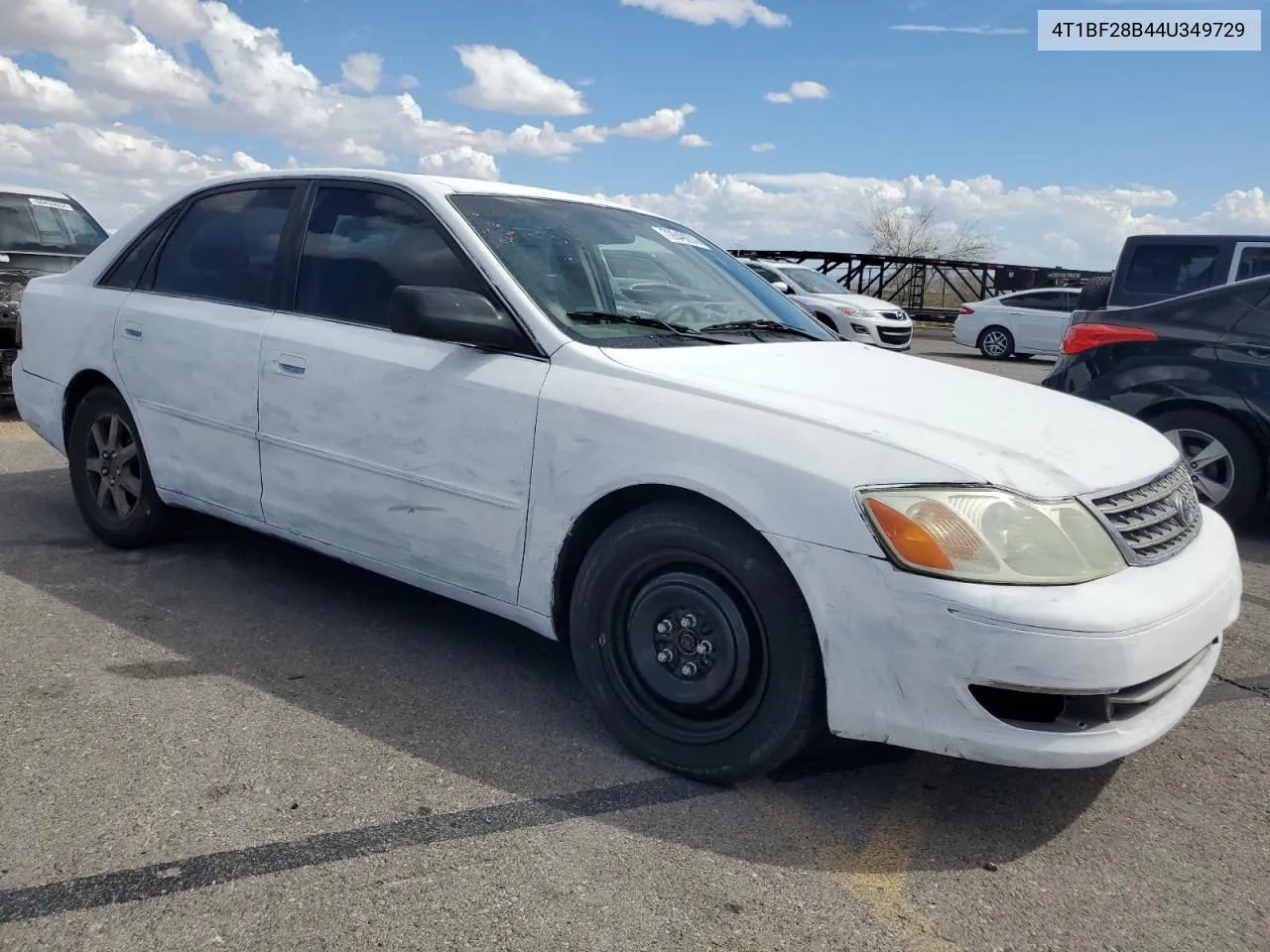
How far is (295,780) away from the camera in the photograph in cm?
287

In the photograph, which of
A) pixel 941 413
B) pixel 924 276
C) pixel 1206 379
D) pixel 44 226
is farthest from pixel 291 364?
pixel 924 276

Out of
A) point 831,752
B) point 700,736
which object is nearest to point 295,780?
point 700,736

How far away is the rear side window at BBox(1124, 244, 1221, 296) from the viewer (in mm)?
8547

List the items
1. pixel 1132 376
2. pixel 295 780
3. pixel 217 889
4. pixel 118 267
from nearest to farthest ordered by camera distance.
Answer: pixel 217 889, pixel 295 780, pixel 118 267, pixel 1132 376

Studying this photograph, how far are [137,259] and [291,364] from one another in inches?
54.1

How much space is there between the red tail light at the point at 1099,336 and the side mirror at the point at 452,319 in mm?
4318

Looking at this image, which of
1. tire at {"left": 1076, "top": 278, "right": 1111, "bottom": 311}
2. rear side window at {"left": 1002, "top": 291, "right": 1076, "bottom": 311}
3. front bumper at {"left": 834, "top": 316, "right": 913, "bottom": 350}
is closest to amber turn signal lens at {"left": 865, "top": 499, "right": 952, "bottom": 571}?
tire at {"left": 1076, "top": 278, "right": 1111, "bottom": 311}

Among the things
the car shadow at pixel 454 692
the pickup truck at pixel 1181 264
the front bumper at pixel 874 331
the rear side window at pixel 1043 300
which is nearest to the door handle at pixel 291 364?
the car shadow at pixel 454 692

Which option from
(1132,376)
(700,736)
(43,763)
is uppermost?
(1132,376)

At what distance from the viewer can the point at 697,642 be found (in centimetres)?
288

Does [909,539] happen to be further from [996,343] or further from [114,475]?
[996,343]

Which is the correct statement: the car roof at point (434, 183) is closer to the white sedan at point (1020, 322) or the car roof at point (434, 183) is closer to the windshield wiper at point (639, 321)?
the windshield wiper at point (639, 321)

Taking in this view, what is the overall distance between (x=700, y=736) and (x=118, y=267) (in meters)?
3.46

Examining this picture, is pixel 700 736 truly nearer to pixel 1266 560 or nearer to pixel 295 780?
pixel 295 780
